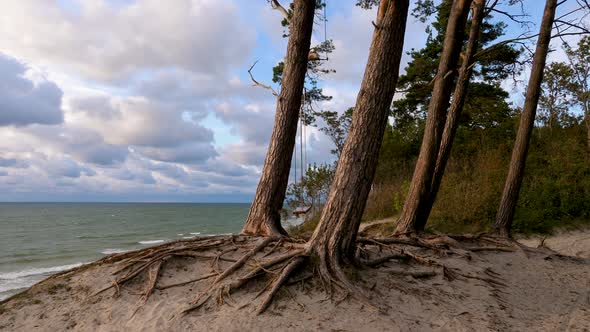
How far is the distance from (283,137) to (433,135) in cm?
392

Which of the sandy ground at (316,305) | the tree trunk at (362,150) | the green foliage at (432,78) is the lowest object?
the sandy ground at (316,305)

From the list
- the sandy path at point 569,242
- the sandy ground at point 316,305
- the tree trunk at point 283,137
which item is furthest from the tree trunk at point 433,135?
the sandy path at point 569,242

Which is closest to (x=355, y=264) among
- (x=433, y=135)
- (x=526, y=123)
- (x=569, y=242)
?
(x=433, y=135)

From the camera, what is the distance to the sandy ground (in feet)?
15.7

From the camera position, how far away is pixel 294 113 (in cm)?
780

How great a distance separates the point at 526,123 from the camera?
10281 millimetres

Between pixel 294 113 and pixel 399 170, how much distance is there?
1723 cm

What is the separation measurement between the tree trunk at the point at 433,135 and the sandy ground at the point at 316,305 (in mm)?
2110

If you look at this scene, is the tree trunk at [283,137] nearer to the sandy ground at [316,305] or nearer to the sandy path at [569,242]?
the sandy ground at [316,305]

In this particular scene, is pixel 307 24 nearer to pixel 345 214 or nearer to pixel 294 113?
pixel 294 113

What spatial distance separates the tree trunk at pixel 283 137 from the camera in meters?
7.46

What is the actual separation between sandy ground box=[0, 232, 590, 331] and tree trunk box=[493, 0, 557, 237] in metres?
3.38

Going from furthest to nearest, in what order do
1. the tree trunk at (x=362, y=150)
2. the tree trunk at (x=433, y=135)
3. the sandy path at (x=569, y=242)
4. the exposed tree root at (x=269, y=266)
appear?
the sandy path at (x=569, y=242)
the tree trunk at (x=433, y=135)
the tree trunk at (x=362, y=150)
the exposed tree root at (x=269, y=266)

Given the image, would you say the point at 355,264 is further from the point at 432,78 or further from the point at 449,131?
the point at 432,78
